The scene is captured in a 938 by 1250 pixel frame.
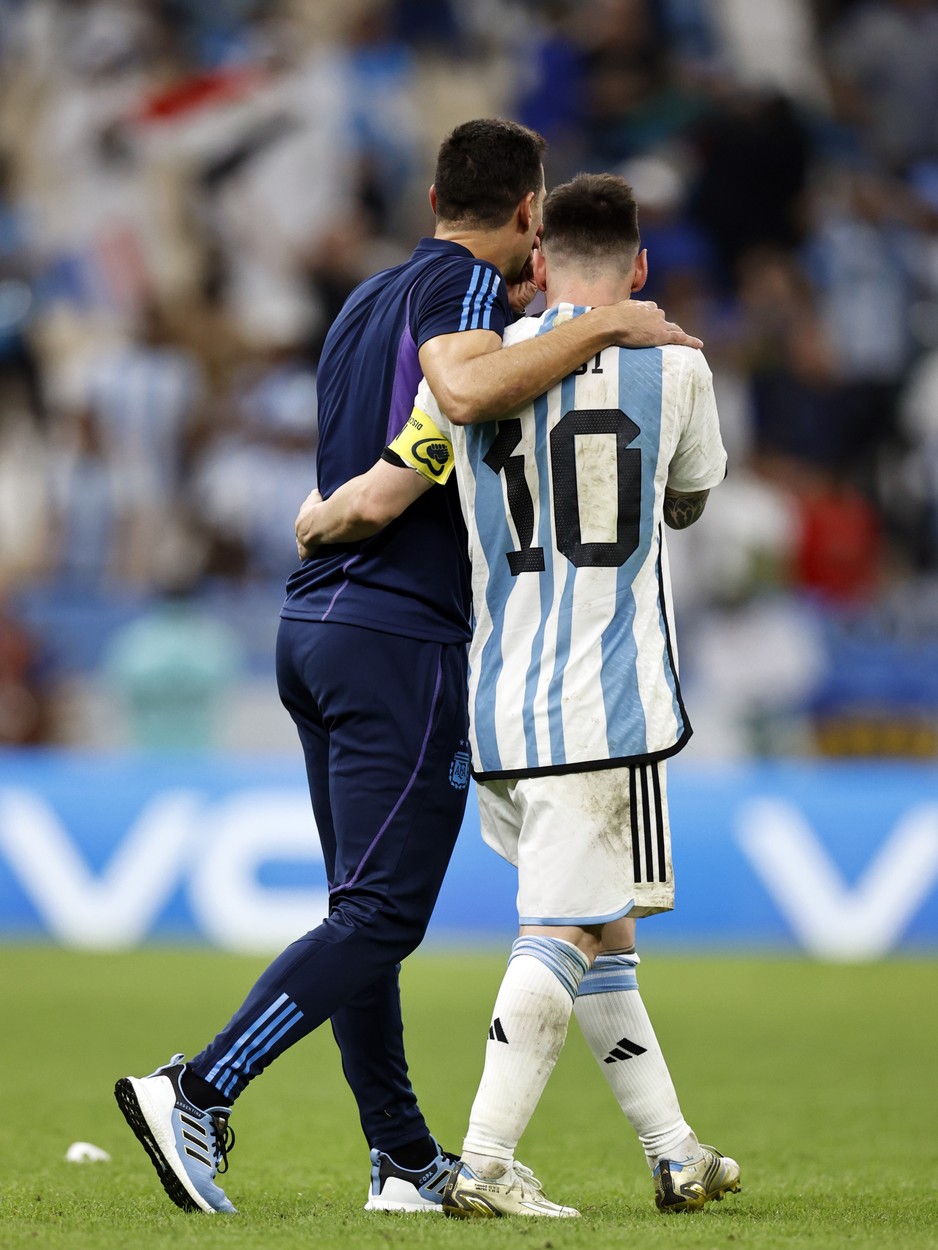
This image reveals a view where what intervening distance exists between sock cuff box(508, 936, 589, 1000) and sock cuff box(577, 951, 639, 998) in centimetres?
23

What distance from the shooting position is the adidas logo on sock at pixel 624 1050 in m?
3.60

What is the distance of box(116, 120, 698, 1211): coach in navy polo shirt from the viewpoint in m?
3.40

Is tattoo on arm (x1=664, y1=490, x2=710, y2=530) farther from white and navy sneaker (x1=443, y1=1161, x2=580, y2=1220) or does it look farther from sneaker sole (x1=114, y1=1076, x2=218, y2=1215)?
sneaker sole (x1=114, y1=1076, x2=218, y2=1215)

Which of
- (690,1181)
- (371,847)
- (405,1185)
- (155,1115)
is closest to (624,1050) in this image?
(690,1181)

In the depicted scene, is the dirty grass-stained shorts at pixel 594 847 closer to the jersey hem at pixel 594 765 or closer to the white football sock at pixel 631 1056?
the jersey hem at pixel 594 765

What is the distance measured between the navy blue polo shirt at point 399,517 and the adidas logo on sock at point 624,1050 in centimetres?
88

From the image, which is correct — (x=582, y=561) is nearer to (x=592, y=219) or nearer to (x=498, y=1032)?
(x=592, y=219)

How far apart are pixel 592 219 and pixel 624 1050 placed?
1644 millimetres

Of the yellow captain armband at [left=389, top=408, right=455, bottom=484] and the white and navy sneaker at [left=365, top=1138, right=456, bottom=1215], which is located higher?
the yellow captain armband at [left=389, top=408, right=455, bottom=484]

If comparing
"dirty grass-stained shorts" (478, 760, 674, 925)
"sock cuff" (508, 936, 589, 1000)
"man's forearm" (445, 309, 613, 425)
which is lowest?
"sock cuff" (508, 936, 589, 1000)

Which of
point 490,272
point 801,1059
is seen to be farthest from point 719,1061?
point 490,272

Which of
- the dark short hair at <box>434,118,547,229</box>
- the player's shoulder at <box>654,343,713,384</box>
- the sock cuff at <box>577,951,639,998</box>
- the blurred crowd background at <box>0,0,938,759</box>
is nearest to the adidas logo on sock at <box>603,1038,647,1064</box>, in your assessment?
the sock cuff at <box>577,951,639,998</box>

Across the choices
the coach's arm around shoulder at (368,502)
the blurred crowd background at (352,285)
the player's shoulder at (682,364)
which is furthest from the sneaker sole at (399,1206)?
the blurred crowd background at (352,285)

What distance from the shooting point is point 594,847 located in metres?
3.39
